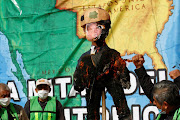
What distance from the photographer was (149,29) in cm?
537

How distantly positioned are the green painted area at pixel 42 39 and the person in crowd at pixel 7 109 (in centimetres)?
176

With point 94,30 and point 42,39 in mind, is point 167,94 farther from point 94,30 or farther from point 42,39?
point 42,39

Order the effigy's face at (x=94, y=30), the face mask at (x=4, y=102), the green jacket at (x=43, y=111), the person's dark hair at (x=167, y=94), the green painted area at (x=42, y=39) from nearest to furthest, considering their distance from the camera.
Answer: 1. the person's dark hair at (x=167, y=94)
2. the effigy's face at (x=94, y=30)
3. the face mask at (x=4, y=102)
4. the green jacket at (x=43, y=111)
5. the green painted area at (x=42, y=39)

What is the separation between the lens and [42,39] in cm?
607

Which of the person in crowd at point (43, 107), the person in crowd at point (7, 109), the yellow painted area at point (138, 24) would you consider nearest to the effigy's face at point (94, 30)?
the person in crowd at point (7, 109)

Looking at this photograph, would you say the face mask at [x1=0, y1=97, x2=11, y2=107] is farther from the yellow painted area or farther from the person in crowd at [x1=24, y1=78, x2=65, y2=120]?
the yellow painted area

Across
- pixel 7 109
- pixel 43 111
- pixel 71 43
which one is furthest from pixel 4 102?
pixel 71 43

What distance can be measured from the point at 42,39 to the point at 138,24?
4.83 feet

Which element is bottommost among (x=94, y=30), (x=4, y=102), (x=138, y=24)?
(x=4, y=102)

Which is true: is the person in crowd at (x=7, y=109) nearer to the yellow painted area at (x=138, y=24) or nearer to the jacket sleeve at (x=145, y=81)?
the jacket sleeve at (x=145, y=81)

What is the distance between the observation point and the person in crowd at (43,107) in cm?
510

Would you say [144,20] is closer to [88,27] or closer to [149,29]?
[149,29]

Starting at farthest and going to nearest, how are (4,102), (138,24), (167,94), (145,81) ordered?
(138,24) → (4,102) → (145,81) → (167,94)

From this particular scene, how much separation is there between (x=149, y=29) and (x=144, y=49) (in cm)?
26
